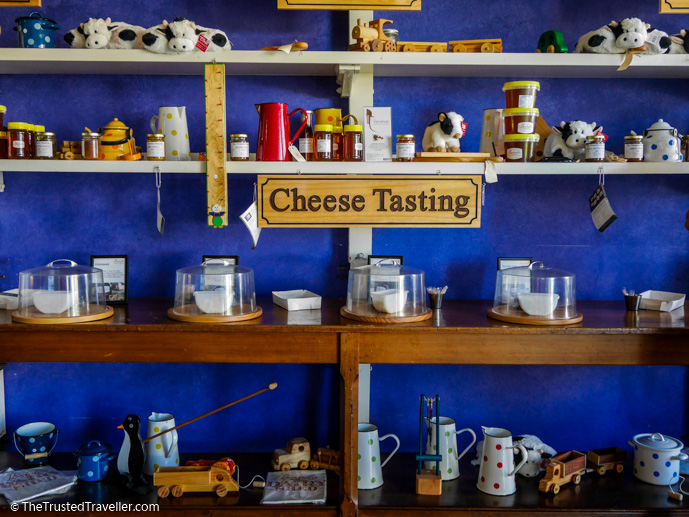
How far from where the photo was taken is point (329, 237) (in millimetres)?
2545

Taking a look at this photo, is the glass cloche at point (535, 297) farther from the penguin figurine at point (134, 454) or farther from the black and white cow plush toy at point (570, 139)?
the penguin figurine at point (134, 454)

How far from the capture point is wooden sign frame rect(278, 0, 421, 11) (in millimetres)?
2174

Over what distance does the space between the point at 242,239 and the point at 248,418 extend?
0.75 m

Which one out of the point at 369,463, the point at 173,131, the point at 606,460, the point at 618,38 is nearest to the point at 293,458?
the point at 369,463

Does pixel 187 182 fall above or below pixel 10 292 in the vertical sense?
above

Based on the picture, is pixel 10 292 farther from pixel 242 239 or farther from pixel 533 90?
pixel 533 90

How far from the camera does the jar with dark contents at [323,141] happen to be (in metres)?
2.22

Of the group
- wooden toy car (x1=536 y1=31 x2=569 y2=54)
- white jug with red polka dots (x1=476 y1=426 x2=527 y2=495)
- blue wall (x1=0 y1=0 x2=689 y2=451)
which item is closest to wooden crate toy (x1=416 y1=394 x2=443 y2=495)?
white jug with red polka dots (x1=476 y1=426 x2=527 y2=495)

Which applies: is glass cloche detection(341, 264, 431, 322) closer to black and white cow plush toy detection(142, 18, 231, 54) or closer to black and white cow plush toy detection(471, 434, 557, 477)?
black and white cow plush toy detection(471, 434, 557, 477)

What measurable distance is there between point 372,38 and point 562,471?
5.49 feet

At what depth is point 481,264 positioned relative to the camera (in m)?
2.56

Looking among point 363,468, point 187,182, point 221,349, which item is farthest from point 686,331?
point 187,182

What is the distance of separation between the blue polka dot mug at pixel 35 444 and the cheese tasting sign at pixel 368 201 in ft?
3.69

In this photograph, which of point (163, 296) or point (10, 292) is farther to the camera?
point (163, 296)
